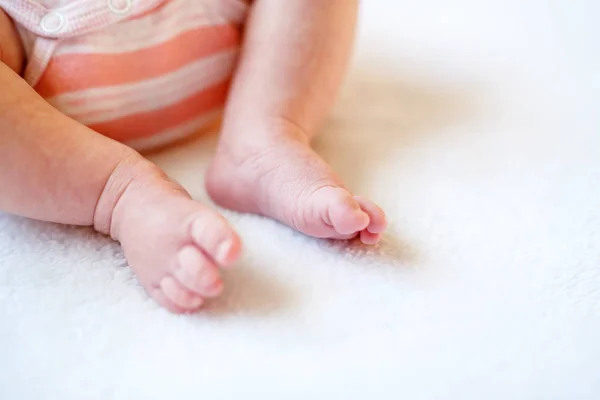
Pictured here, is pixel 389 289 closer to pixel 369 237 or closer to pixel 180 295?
pixel 369 237

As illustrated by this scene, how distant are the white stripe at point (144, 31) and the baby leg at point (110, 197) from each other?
63 millimetres

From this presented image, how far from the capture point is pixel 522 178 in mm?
654

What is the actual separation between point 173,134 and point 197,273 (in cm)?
23

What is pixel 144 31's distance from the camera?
642 mm

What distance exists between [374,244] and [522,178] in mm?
164

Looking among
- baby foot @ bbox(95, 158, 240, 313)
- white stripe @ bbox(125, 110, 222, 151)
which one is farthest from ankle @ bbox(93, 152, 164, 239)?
white stripe @ bbox(125, 110, 222, 151)

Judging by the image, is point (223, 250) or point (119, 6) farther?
point (119, 6)

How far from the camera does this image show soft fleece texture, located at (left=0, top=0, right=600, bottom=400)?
474 millimetres

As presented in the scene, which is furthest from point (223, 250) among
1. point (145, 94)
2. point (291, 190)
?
point (145, 94)

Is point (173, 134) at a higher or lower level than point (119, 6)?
lower

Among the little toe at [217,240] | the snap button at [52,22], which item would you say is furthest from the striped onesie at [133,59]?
the little toe at [217,240]

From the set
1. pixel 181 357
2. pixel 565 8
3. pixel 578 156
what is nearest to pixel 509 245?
pixel 578 156

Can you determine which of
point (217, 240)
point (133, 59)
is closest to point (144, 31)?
point (133, 59)

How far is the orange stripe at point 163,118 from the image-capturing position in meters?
0.65
